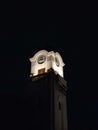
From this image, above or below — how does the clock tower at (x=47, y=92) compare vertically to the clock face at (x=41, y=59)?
below

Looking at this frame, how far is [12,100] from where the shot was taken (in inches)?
1425

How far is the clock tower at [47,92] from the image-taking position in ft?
112

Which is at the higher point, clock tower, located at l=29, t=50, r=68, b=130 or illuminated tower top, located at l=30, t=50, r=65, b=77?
illuminated tower top, located at l=30, t=50, r=65, b=77

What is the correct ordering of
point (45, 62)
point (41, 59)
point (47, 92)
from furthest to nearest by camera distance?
1. point (41, 59)
2. point (45, 62)
3. point (47, 92)

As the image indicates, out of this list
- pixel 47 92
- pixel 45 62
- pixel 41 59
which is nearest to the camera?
pixel 47 92

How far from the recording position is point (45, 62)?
133 ft

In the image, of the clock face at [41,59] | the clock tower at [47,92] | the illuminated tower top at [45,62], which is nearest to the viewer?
the clock tower at [47,92]

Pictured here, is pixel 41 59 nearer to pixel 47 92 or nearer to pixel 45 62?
pixel 45 62

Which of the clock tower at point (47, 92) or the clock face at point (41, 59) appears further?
the clock face at point (41, 59)

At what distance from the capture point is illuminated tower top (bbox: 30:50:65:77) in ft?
131

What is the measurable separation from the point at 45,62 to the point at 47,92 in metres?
6.10

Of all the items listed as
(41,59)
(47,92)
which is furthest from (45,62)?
(47,92)

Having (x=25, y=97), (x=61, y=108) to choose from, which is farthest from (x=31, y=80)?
(x=61, y=108)

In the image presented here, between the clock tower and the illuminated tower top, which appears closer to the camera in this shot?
the clock tower
